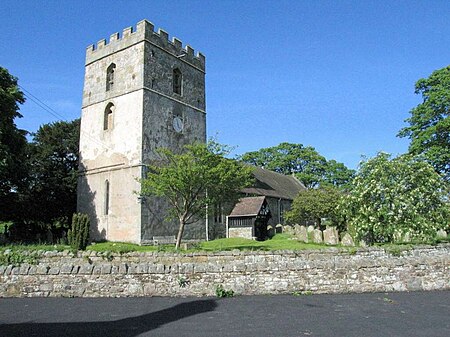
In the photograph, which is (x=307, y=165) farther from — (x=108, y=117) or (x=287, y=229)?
(x=108, y=117)

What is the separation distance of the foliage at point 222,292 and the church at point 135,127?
15.5 meters

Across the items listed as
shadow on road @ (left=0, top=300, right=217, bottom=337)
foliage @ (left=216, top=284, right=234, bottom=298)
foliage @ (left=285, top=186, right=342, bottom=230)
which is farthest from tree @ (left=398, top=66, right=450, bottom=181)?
shadow on road @ (left=0, top=300, right=217, bottom=337)

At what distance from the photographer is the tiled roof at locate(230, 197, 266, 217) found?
3145 cm

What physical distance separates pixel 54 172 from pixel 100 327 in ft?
86.6

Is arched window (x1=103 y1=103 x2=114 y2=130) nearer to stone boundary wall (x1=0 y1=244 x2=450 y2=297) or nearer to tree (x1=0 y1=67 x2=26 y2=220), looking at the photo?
tree (x1=0 y1=67 x2=26 y2=220)

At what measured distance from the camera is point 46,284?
998 cm

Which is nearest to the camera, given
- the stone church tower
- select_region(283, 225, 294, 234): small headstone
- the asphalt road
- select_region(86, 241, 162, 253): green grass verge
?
the asphalt road

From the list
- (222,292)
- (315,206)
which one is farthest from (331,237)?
(222,292)

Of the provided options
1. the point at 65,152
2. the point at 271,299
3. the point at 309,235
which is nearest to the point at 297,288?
the point at 271,299

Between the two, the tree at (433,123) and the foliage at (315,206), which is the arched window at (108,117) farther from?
the tree at (433,123)

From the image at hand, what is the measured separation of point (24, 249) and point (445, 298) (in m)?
15.2

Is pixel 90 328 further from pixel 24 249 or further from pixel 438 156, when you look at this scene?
pixel 438 156

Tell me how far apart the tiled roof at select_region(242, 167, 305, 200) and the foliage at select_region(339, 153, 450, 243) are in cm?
1655

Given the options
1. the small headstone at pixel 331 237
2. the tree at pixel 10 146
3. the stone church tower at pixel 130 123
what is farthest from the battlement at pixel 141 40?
the small headstone at pixel 331 237
